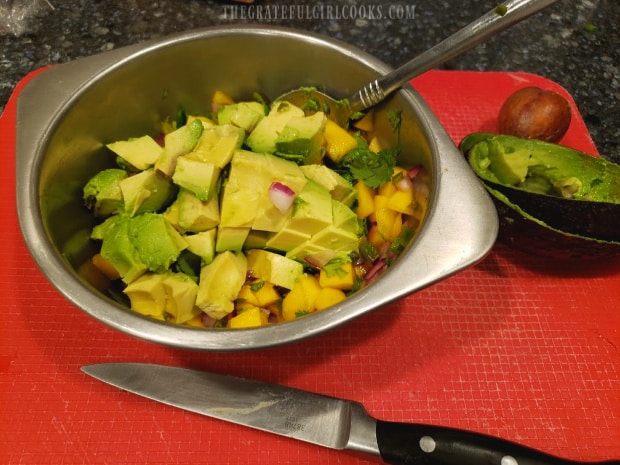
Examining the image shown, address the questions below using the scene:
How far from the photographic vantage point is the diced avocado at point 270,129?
1.03m

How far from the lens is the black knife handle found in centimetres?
83

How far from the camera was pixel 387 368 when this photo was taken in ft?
3.49

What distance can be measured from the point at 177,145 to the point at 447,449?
2.55ft

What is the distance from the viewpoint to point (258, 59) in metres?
1.18

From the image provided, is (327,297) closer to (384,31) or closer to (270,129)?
(270,129)

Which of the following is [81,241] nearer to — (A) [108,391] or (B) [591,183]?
(A) [108,391]

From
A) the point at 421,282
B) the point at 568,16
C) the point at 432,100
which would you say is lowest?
the point at 568,16

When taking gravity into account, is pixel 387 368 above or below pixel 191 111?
below

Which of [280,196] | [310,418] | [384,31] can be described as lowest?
[310,418]

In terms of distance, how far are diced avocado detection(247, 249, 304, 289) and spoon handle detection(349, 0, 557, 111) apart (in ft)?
1.35

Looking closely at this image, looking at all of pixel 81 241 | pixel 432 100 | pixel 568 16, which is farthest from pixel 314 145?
pixel 568 16

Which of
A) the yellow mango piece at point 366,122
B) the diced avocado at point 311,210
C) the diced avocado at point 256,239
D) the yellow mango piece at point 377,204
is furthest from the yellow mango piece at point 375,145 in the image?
the diced avocado at point 256,239

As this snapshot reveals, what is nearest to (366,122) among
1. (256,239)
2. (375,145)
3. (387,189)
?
(375,145)

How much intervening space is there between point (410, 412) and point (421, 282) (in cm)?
36
